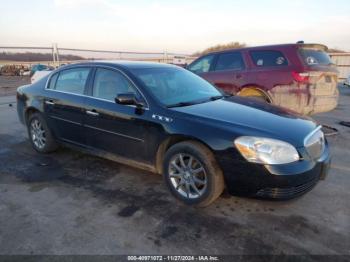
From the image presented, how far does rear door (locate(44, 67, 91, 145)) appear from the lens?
4.17 meters

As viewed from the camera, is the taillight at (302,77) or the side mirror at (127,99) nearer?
the side mirror at (127,99)

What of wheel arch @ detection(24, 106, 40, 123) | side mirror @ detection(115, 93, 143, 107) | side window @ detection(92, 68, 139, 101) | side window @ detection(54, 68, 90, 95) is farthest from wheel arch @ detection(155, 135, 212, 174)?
wheel arch @ detection(24, 106, 40, 123)

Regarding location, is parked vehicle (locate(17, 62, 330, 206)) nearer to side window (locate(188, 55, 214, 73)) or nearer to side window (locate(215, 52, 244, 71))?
side window (locate(215, 52, 244, 71))

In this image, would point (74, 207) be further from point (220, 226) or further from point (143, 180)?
point (220, 226)

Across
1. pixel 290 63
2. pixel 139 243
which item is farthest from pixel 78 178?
pixel 290 63

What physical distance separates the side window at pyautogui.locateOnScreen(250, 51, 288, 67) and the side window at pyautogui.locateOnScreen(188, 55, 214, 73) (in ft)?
3.91

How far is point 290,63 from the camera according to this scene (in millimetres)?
5914

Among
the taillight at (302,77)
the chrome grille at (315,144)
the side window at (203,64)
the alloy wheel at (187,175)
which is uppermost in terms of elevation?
the side window at (203,64)

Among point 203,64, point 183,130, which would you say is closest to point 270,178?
point 183,130

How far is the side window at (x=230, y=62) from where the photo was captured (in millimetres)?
6734

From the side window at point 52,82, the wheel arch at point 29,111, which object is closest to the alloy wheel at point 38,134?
the wheel arch at point 29,111

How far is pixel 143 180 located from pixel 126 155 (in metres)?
0.43

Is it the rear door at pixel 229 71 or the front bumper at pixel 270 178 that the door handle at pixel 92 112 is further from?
the rear door at pixel 229 71

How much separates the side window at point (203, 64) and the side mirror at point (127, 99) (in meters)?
4.32
